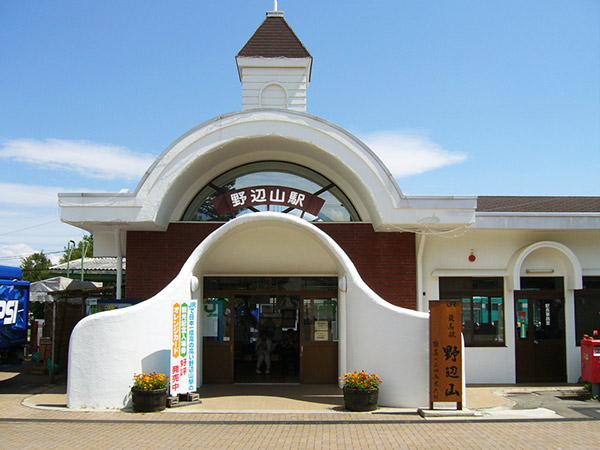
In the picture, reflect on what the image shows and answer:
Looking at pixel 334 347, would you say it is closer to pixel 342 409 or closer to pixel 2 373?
pixel 342 409

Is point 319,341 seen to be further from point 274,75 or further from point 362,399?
point 274,75

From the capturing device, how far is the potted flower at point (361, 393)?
10.4 metres

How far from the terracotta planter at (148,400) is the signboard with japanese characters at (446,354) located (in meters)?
5.05

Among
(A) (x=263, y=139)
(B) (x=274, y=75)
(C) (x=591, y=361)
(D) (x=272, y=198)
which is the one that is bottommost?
(C) (x=591, y=361)

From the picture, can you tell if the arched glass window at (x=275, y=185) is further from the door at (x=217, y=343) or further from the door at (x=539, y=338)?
the door at (x=539, y=338)

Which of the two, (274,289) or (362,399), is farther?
(274,289)

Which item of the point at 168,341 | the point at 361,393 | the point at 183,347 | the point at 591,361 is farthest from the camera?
the point at 591,361

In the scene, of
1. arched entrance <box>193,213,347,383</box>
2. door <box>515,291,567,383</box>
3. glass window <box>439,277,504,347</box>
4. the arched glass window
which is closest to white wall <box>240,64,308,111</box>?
the arched glass window

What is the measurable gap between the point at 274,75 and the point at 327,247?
6.59 metres

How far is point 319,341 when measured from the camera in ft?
44.7

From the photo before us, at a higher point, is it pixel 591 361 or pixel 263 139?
pixel 263 139

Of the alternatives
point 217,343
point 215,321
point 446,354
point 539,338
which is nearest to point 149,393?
point 217,343

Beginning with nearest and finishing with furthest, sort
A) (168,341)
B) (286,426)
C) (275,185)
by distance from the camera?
(286,426) < (168,341) < (275,185)

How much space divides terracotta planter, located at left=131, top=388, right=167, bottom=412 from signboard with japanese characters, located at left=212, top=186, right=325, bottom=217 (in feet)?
16.0
